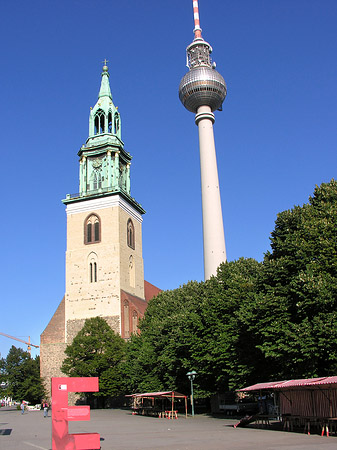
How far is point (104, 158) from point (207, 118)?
14.5 meters

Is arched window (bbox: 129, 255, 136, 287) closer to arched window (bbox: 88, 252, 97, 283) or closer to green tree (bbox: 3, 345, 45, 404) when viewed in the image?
arched window (bbox: 88, 252, 97, 283)

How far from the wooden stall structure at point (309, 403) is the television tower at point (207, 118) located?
30.3 m

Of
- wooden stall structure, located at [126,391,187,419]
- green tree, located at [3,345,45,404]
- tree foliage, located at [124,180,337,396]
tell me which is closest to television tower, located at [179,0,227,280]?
tree foliage, located at [124,180,337,396]

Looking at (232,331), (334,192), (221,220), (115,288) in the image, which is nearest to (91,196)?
(115,288)

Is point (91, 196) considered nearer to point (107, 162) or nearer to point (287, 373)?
point (107, 162)

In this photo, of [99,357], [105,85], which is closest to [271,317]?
[99,357]

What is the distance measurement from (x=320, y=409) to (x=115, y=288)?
37945 millimetres

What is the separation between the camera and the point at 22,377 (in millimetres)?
62281

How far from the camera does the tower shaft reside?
178 ft

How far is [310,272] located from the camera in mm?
24016

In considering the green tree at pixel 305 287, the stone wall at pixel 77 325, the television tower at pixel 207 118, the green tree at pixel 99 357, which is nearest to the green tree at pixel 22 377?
the stone wall at pixel 77 325

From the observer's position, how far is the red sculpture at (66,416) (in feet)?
46.2

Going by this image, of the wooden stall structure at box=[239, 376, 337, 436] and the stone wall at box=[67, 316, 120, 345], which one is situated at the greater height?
the stone wall at box=[67, 316, 120, 345]

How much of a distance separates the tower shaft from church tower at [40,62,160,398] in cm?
1048
